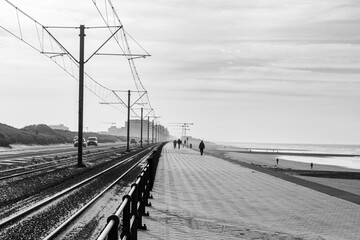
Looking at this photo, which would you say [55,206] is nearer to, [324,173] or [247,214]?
[247,214]

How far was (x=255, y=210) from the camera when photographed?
1249cm

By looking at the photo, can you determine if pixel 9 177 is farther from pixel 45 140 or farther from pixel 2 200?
pixel 45 140

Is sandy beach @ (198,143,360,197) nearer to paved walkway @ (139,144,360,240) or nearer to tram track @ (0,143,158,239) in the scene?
paved walkway @ (139,144,360,240)

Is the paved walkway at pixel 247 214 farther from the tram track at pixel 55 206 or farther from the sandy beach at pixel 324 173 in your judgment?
the sandy beach at pixel 324 173

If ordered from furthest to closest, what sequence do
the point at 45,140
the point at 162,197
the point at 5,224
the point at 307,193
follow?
1. the point at 45,140
2. the point at 307,193
3. the point at 162,197
4. the point at 5,224

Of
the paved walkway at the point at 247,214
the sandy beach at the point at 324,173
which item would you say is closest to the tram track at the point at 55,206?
the paved walkway at the point at 247,214

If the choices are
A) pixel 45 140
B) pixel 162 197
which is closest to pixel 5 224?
pixel 162 197

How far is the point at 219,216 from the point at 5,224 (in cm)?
494

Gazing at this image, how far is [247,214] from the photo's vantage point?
1176 centimetres

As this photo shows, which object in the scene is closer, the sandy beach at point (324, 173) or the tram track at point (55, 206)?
the tram track at point (55, 206)

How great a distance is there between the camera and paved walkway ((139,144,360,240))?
9.36 meters

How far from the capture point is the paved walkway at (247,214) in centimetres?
936

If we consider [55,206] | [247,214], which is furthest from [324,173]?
[55,206]

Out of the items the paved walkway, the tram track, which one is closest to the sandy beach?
the paved walkway
